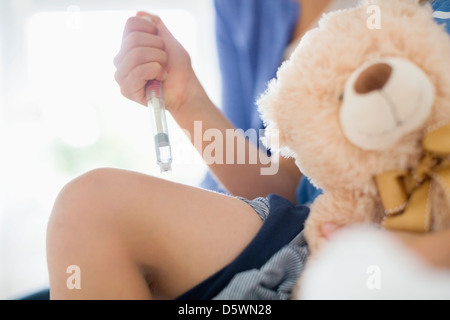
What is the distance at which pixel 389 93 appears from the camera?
326 mm

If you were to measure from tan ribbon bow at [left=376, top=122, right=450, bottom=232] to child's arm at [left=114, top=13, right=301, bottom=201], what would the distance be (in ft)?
1.20

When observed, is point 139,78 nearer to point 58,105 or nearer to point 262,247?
point 262,247

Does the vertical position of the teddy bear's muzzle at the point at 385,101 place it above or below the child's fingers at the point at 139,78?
below

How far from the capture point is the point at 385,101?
326 mm

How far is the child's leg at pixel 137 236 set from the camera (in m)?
0.36

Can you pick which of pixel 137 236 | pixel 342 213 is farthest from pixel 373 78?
pixel 137 236

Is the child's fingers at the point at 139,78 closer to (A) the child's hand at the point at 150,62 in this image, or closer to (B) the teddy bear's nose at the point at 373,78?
(A) the child's hand at the point at 150,62

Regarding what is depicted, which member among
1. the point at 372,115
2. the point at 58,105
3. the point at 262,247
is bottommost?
the point at 262,247

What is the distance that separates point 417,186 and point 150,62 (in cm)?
39

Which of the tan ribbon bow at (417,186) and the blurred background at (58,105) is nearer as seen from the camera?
the tan ribbon bow at (417,186)

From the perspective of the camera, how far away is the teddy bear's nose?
1.08ft

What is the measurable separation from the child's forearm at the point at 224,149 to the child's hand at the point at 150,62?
28 mm

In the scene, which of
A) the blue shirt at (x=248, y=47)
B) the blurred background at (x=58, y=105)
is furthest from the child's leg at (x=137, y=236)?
the blurred background at (x=58, y=105)

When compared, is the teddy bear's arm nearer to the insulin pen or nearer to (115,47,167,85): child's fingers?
the insulin pen
